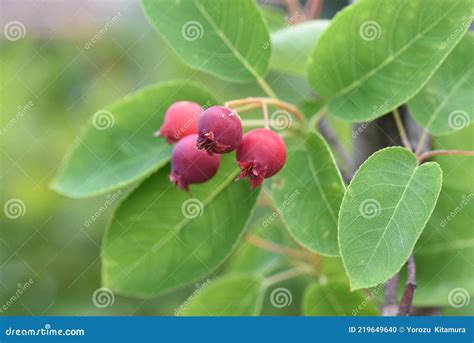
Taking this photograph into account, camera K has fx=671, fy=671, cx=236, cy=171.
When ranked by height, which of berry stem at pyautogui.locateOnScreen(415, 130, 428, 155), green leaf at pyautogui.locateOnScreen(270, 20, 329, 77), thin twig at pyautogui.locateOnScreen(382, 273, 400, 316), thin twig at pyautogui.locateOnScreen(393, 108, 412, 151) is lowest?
thin twig at pyautogui.locateOnScreen(382, 273, 400, 316)

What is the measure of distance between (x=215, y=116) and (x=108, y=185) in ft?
1.26

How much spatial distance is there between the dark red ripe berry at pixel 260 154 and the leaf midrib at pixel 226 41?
0.86 feet

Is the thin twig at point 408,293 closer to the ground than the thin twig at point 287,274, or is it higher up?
higher up

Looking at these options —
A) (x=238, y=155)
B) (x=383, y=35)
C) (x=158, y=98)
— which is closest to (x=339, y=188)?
(x=238, y=155)

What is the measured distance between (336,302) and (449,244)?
0.94 feet

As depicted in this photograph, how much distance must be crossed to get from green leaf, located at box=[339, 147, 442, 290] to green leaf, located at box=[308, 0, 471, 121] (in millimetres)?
187

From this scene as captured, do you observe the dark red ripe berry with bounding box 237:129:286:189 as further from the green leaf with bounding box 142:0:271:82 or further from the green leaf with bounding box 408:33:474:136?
the green leaf with bounding box 408:33:474:136

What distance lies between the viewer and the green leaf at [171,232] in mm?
1334

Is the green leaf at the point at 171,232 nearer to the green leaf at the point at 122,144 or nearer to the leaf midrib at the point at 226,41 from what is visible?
the green leaf at the point at 122,144

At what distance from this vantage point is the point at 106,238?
1359 millimetres

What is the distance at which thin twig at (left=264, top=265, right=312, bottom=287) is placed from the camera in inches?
67.9

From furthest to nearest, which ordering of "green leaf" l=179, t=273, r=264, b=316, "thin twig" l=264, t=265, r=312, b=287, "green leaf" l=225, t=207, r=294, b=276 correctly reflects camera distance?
"green leaf" l=225, t=207, r=294, b=276
"thin twig" l=264, t=265, r=312, b=287
"green leaf" l=179, t=273, r=264, b=316

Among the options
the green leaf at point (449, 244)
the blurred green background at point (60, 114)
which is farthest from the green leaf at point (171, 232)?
the blurred green background at point (60, 114)

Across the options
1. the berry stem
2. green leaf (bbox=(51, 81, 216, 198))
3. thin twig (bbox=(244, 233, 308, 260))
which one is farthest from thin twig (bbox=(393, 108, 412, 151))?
thin twig (bbox=(244, 233, 308, 260))
